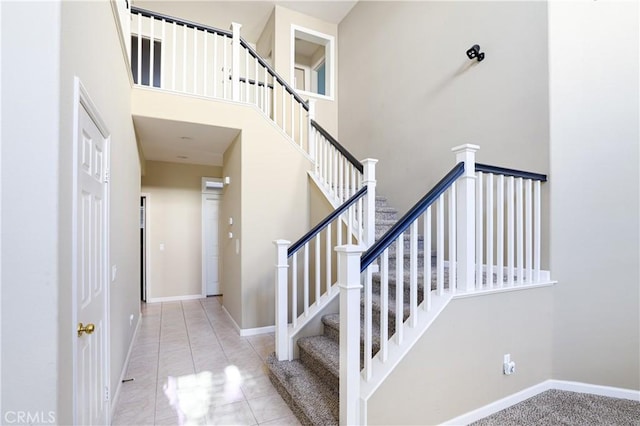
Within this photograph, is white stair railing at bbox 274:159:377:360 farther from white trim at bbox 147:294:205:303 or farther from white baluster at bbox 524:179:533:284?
white trim at bbox 147:294:205:303

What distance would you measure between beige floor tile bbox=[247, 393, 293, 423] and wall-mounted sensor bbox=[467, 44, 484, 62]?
3677 millimetres

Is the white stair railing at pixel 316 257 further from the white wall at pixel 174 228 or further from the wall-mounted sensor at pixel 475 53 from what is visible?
the white wall at pixel 174 228

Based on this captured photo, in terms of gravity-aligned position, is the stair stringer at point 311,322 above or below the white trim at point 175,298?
above

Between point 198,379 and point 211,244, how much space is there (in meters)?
3.50

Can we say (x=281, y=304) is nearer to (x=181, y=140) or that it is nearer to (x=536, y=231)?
(x=536, y=231)

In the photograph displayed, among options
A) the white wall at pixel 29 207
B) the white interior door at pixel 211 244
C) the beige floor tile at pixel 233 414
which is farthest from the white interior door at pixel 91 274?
the white interior door at pixel 211 244

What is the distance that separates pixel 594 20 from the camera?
2576 mm

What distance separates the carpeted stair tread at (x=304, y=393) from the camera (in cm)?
200

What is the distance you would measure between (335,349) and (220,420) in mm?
962

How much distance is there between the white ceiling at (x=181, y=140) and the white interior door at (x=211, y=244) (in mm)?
846

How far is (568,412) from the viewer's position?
224 cm

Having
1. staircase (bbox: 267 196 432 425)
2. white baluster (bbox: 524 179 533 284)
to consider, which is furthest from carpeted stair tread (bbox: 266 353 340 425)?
white baluster (bbox: 524 179 533 284)

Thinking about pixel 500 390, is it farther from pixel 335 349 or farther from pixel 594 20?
pixel 594 20

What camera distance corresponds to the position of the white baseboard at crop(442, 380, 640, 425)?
2.12 m
